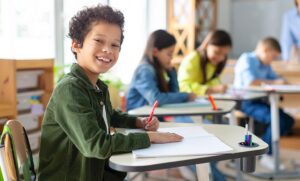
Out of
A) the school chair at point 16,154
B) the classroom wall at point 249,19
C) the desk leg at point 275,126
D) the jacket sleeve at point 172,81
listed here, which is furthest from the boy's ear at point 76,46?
the classroom wall at point 249,19

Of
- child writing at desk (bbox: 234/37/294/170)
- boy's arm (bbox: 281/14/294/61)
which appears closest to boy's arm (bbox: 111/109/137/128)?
child writing at desk (bbox: 234/37/294/170)

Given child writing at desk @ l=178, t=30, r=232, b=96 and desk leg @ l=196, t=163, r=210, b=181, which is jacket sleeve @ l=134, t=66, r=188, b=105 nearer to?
child writing at desk @ l=178, t=30, r=232, b=96

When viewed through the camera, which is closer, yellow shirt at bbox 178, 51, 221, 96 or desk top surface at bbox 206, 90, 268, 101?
desk top surface at bbox 206, 90, 268, 101

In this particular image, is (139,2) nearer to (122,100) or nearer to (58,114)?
(122,100)

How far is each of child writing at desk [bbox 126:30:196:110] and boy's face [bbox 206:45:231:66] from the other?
54 cm

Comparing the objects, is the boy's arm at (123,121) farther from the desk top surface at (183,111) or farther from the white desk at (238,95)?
the white desk at (238,95)

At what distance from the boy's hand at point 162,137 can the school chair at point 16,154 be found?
1.38ft

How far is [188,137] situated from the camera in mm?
1371

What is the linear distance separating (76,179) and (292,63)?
407cm

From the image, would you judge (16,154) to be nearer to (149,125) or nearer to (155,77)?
(149,125)

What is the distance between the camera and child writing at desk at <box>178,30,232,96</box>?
3002 millimetres

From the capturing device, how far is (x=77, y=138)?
1159 millimetres

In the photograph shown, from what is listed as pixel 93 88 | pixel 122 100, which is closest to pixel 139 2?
pixel 122 100

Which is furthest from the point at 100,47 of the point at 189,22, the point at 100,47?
the point at 189,22
